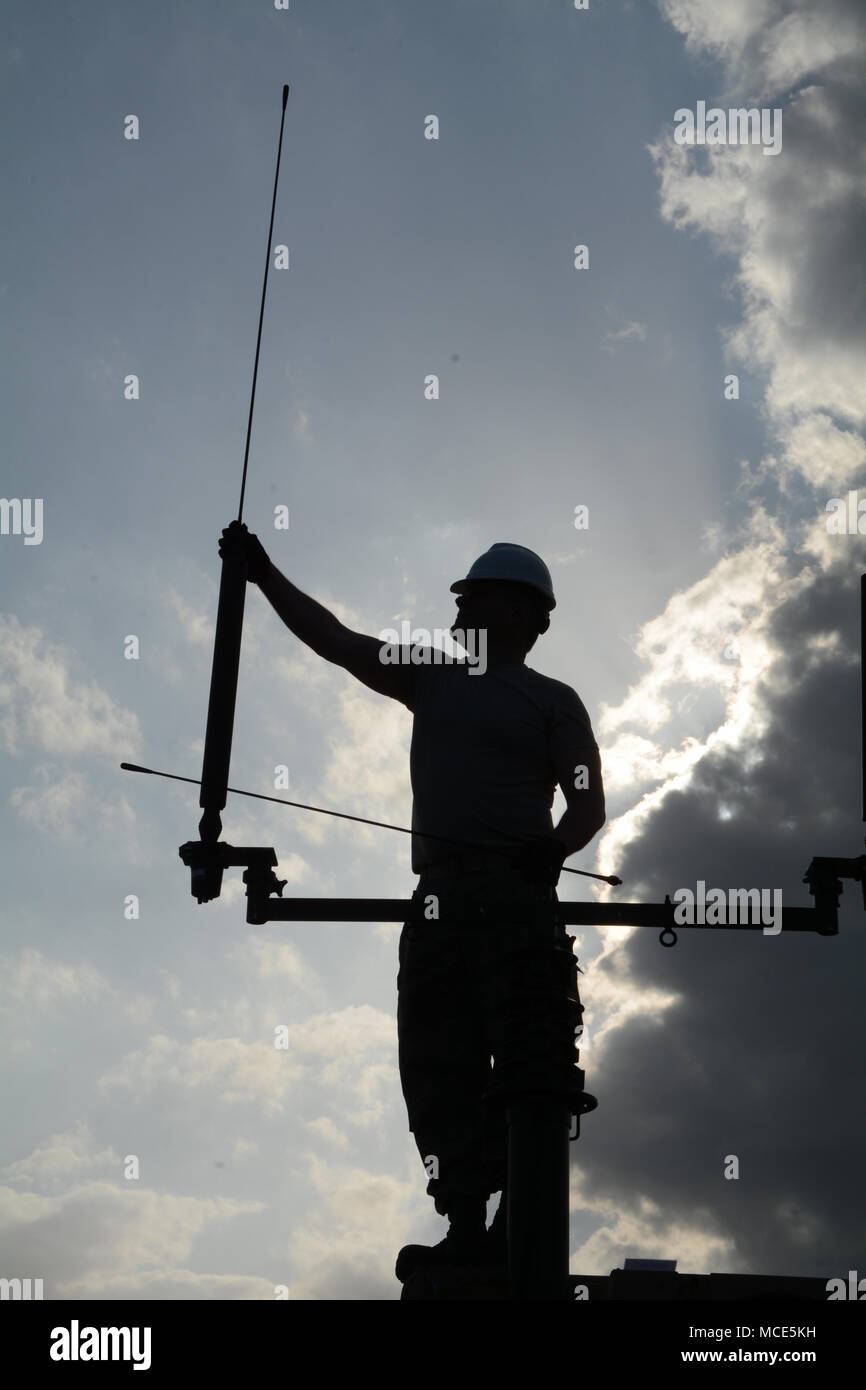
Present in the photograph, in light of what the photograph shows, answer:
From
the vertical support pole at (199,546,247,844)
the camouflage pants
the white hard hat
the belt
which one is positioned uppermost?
the white hard hat

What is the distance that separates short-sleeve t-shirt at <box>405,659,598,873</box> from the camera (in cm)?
798

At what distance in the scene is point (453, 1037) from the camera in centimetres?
777

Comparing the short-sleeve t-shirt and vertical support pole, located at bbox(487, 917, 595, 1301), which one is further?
the short-sleeve t-shirt

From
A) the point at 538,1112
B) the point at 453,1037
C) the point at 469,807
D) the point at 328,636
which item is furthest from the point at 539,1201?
the point at 328,636

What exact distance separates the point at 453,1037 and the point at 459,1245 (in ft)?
3.40

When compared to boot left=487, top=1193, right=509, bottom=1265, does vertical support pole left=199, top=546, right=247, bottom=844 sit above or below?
above

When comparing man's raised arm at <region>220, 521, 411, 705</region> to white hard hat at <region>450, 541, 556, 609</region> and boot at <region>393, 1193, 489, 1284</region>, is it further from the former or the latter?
boot at <region>393, 1193, 489, 1284</region>

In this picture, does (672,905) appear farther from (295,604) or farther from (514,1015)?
(295,604)

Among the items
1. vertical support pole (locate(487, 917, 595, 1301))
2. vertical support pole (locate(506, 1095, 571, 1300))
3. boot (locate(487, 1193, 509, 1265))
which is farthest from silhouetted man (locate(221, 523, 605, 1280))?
vertical support pole (locate(506, 1095, 571, 1300))

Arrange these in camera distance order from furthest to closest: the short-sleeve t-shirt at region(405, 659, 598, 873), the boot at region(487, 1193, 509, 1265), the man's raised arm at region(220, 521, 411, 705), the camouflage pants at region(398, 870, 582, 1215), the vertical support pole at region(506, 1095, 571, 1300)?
1. the man's raised arm at region(220, 521, 411, 705)
2. the short-sleeve t-shirt at region(405, 659, 598, 873)
3. the camouflage pants at region(398, 870, 582, 1215)
4. the boot at region(487, 1193, 509, 1265)
5. the vertical support pole at region(506, 1095, 571, 1300)

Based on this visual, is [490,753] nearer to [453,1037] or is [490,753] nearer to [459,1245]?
[453,1037]

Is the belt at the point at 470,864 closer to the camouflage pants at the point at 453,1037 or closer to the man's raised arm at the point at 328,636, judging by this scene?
the camouflage pants at the point at 453,1037
